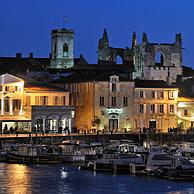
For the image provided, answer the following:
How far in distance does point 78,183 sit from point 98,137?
3231 centimetres

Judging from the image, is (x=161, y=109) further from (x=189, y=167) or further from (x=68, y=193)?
(x=68, y=193)

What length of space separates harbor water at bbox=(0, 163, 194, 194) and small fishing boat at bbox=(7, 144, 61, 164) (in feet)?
16.7

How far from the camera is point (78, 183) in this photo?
206 ft

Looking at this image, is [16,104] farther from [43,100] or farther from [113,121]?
[113,121]

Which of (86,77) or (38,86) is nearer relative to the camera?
(38,86)

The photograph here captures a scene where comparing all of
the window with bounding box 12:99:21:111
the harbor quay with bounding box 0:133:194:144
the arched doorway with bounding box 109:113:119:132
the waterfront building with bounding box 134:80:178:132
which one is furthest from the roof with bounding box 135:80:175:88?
the window with bounding box 12:99:21:111

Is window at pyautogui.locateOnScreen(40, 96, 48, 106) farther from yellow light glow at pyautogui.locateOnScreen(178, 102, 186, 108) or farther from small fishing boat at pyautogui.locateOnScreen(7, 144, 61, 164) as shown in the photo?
small fishing boat at pyautogui.locateOnScreen(7, 144, 61, 164)

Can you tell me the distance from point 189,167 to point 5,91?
40.0 metres

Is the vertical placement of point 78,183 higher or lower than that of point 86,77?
lower

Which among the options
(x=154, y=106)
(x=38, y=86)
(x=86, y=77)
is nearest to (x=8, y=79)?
(x=38, y=86)

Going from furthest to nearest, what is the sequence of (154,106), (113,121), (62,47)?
(62,47), (154,106), (113,121)

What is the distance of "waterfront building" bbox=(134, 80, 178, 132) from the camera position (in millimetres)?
105562

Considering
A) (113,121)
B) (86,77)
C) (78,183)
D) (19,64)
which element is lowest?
(78,183)

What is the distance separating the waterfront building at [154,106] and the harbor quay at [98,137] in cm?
581
